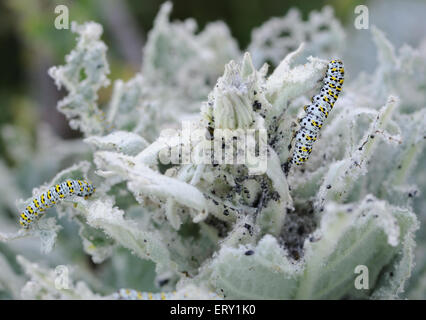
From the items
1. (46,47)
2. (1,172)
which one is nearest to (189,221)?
(1,172)

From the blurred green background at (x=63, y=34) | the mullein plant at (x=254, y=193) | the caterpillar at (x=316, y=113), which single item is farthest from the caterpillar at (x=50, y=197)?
the blurred green background at (x=63, y=34)

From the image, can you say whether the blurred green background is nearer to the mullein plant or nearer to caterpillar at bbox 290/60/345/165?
the mullein plant

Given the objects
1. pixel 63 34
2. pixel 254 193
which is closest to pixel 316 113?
pixel 254 193

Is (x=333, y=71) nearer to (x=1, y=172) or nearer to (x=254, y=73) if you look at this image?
(x=254, y=73)

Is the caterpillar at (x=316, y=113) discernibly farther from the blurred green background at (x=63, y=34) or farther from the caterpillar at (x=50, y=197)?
the blurred green background at (x=63, y=34)

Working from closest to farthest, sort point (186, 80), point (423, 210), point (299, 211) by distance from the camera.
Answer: point (299, 211) → point (423, 210) → point (186, 80)

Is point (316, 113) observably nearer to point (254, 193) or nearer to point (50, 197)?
point (254, 193)
